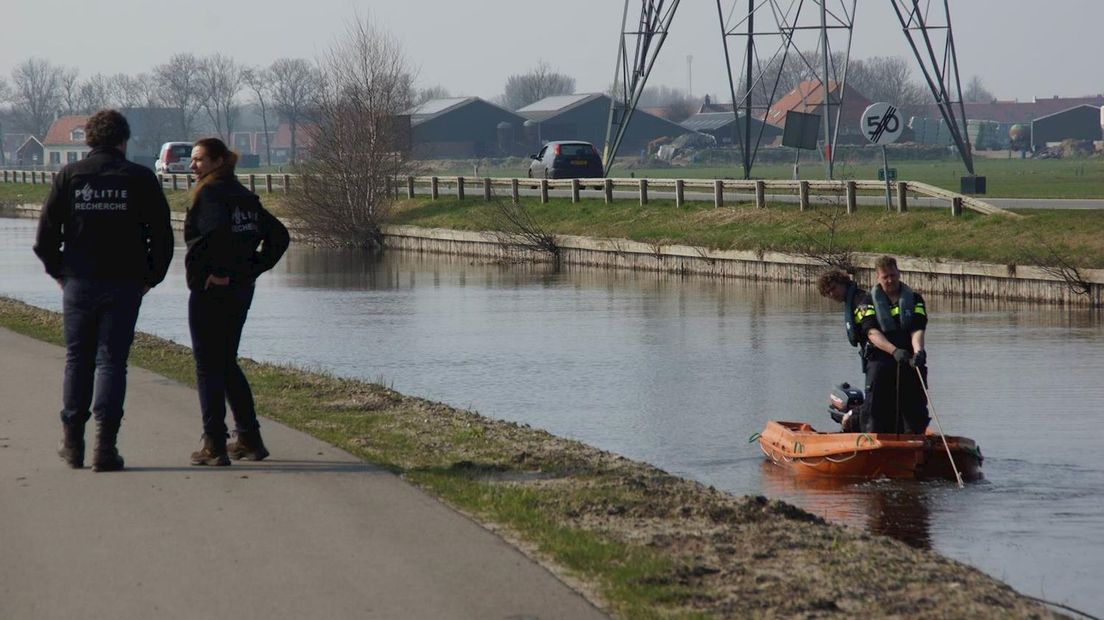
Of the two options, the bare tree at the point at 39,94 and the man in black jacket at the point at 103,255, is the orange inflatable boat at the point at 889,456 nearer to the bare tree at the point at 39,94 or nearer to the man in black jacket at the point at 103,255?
the man in black jacket at the point at 103,255

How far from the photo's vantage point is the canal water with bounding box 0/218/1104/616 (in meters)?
10.3

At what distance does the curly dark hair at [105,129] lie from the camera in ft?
26.7

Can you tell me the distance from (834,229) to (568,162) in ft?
58.6

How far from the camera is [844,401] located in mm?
12039

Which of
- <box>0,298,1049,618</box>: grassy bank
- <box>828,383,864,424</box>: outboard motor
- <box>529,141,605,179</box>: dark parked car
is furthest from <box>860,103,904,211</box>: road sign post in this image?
<box>529,141,605,179</box>: dark parked car

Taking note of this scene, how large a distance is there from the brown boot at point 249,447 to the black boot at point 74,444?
2.58 ft

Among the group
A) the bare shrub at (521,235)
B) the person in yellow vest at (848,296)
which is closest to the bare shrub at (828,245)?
the bare shrub at (521,235)

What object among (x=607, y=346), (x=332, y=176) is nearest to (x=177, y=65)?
(x=332, y=176)

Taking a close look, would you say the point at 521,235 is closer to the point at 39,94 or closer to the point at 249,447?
the point at 249,447

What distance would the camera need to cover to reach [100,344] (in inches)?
330

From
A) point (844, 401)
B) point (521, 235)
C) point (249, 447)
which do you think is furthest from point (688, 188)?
point (249, 447)

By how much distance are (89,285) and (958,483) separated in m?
6.11

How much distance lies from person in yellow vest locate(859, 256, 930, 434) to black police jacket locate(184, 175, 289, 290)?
4.49 meters

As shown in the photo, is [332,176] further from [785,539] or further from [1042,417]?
[785,539]
